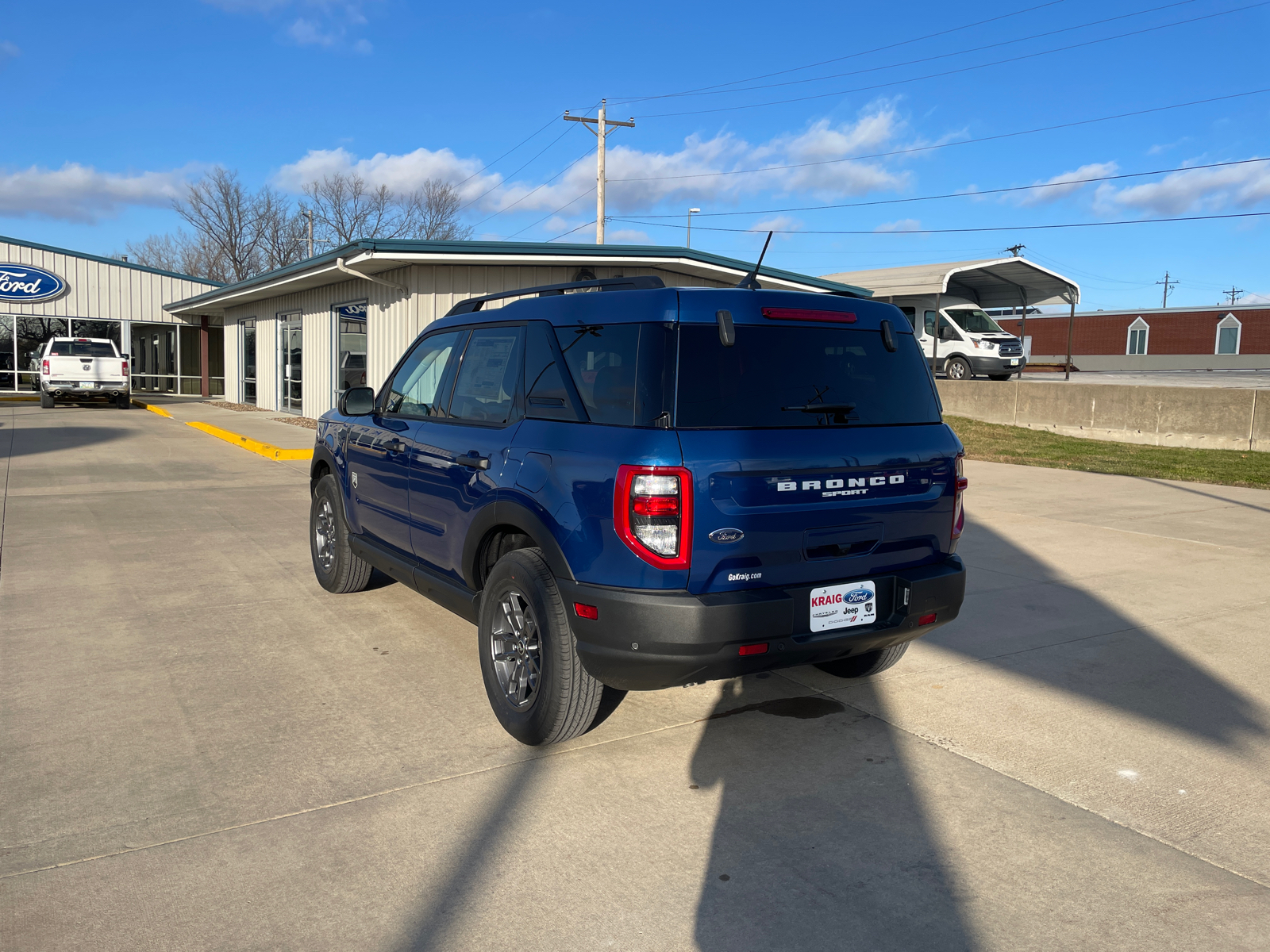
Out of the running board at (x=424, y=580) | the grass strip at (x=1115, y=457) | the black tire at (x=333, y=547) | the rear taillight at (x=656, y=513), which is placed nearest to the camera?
the rear taillight at (x=656, y=513)

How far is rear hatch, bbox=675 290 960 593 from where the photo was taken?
11.2 ft

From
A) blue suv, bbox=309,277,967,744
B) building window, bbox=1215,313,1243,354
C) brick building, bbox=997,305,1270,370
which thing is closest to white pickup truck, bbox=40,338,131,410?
blue suv, bbox=309,277,967,744

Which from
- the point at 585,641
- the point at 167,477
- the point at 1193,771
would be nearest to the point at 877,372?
the point at 585,641

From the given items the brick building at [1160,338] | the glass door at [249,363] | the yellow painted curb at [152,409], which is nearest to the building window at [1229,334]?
the brick building at [1160,338]

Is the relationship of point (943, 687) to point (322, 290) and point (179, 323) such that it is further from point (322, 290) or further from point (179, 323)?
point (179, 323)

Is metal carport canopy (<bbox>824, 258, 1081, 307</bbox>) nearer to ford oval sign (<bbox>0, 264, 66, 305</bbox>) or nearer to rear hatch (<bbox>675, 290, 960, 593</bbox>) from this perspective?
rear hatch (<bbox>675, 290, 960, 593</bbox>)

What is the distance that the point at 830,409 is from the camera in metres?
3.81

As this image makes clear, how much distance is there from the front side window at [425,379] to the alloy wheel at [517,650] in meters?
1.30

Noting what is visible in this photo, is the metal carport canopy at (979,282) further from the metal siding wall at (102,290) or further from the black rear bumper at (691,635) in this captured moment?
the metal siding wall at (102,290)

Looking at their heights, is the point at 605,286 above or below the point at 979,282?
below

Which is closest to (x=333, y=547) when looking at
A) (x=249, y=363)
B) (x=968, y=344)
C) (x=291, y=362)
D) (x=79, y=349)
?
(x=968, y=344)

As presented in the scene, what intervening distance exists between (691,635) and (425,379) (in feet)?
8.42

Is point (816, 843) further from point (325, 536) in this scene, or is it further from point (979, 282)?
point (979, 282)

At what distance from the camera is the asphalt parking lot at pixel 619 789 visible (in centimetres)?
278
